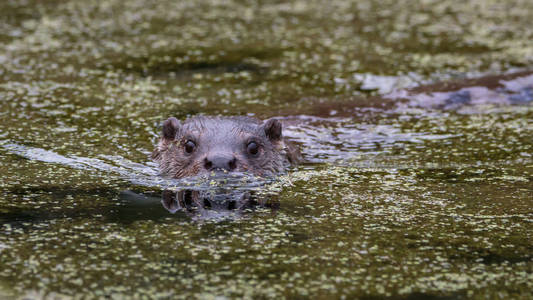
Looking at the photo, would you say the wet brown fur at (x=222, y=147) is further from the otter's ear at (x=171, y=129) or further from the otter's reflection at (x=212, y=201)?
the otter's reflection at (x=212, y=201)

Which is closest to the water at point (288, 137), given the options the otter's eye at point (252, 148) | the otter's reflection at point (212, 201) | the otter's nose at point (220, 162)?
the otter's reflection at point (212, 201)

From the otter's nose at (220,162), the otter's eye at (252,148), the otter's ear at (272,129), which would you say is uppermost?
the otter's ear at (272,129)

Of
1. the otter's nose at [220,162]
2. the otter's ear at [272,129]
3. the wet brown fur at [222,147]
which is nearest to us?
the otter's nose at [220,162]

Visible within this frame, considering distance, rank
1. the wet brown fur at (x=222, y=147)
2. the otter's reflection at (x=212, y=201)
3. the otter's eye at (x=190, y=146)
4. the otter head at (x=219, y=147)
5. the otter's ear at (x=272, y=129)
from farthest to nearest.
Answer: the otter's ear at (x=272, y=129)
the otter's eye at (x=190, y=146)
the wet brown fur at (x=222, y=147)
the otter head at (x=219, y=147)
the otter's reflection at (x=212, y=201)

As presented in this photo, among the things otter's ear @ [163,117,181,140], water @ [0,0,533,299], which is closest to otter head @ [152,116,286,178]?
otter's ear @ [163,117,181,140]

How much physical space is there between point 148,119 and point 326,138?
1773mm

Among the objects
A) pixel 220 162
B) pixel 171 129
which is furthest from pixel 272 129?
pixel 220 162

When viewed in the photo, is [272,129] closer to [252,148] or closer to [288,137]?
[252,148]

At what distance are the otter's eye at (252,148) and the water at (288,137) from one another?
0.95ft

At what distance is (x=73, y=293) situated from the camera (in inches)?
152

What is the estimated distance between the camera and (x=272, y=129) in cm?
654

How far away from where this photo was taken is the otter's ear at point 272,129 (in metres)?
6.50

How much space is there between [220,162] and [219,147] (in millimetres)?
265

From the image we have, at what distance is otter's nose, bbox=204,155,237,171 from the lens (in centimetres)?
572
